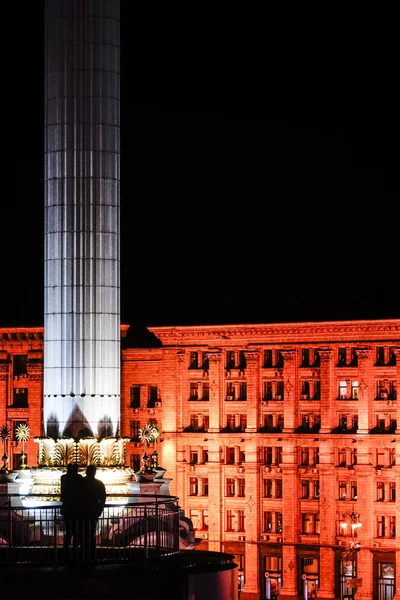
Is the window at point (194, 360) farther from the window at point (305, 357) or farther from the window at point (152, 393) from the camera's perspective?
the window at point (305, 357)

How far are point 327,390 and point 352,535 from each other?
30.2 feet

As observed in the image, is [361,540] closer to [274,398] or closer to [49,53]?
[274,398]

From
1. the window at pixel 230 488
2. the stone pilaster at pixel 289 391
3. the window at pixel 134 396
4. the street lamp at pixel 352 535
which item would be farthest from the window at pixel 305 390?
the window at pixel 134 396

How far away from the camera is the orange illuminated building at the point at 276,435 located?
362 ft

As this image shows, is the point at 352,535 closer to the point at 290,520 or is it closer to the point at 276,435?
the point at 290,520

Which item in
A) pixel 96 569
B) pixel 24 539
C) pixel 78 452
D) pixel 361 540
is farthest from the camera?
pixel 361 540

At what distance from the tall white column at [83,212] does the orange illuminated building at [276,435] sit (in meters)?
45.3

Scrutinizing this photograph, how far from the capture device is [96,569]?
42250mm

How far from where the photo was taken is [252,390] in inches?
4555

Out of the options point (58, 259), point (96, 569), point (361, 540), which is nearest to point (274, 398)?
point (361, 540)

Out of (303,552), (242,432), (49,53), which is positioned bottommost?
(303,552)

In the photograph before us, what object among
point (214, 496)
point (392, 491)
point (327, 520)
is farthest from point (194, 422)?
point (392, 491)

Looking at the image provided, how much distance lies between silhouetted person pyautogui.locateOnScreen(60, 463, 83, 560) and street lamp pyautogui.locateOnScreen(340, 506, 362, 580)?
62124mm

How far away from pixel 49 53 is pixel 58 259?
7007 mm
